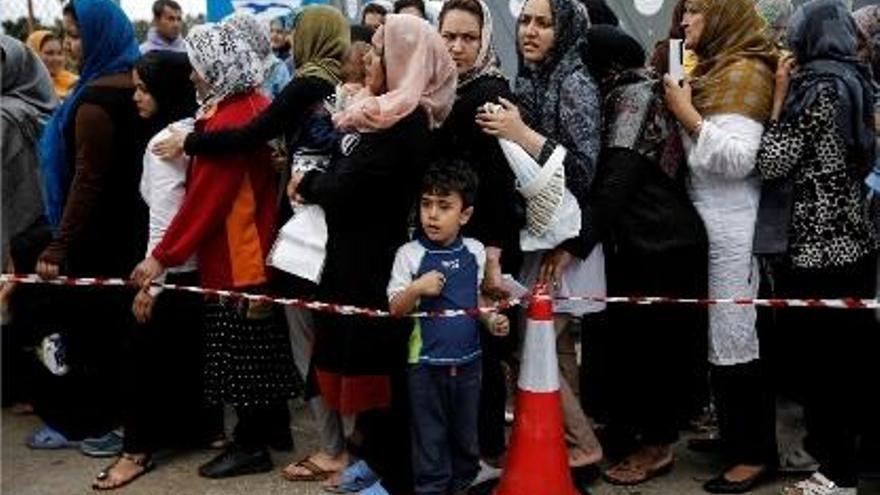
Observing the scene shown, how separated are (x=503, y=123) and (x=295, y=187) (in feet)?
2.67

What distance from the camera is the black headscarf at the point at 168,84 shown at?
12.6 feet

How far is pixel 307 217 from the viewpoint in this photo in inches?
137

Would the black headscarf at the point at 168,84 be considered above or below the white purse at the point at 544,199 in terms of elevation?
above

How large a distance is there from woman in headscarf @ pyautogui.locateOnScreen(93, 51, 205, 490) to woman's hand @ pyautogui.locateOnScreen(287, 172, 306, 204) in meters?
0.54

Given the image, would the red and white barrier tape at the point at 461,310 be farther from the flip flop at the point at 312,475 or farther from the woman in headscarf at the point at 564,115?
the flip flop at the point at 312,475

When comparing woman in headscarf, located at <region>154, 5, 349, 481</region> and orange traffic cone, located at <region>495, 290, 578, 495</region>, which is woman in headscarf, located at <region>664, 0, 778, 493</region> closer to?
orange traffic cone, located at <region>495, 290, 578, 495</region>

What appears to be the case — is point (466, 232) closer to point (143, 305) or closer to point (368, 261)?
point (368, 261)

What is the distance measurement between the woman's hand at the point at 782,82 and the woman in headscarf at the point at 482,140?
1.01 meters

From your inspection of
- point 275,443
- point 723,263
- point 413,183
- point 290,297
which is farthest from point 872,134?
point 275,443

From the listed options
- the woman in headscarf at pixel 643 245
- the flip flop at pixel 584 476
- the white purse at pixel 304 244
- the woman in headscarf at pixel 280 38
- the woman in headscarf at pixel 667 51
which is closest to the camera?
the white purse at pixel 304 244

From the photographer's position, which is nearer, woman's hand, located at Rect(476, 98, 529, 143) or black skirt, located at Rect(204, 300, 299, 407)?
woman's hand, located at Rect(476, 98, 529, 143)

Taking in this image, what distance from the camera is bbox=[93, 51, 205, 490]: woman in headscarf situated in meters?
3.79

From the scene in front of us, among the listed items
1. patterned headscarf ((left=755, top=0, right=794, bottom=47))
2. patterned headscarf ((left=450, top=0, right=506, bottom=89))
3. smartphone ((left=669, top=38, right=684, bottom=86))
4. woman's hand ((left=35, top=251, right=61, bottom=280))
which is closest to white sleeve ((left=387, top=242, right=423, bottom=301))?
patterned headscarf ((left=450, top=0, right=506, bottom=89))

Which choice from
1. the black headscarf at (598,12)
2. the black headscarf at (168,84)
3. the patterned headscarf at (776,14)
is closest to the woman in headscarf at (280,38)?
the black headscarf at (168,84)
